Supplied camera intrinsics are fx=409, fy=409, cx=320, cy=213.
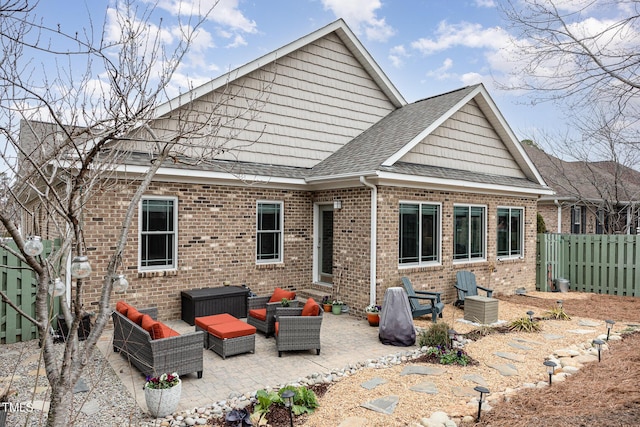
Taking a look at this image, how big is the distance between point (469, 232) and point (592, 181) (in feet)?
39.4

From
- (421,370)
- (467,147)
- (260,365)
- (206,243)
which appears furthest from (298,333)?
(467,147)

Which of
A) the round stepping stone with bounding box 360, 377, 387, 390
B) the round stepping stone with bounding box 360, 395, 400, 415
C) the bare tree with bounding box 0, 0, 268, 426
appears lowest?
the round stepping stone with bounding box 360, 377, 387, 390

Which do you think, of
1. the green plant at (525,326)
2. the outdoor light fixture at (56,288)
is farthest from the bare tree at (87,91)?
the green plant at (525,326)

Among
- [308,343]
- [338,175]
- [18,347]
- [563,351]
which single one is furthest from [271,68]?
[563,351]

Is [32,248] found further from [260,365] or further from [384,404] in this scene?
[260,365]

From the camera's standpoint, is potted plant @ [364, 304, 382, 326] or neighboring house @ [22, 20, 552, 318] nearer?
potted plant @ [364, 304, 382, 326]

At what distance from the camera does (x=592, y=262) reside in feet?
44.7

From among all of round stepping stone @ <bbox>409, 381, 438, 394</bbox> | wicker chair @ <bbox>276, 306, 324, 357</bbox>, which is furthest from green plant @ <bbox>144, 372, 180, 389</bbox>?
round stepping stone @ <bbox>409, 381, 438, 394</bbox>

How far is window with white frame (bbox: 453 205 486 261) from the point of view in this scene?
1121 centimetres

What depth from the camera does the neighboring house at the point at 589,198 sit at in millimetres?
17734

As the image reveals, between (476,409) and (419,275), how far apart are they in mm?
5452

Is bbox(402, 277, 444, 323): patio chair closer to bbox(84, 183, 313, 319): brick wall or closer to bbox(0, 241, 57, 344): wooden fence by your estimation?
bbox(84, 183, 313, 319): brick wall

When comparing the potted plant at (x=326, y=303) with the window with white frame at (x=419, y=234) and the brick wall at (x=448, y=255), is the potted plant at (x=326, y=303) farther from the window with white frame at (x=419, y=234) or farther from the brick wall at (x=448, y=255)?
the window with white frame at (x=419, y=234)

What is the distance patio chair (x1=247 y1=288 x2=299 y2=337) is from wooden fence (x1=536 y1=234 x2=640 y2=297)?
980cm
